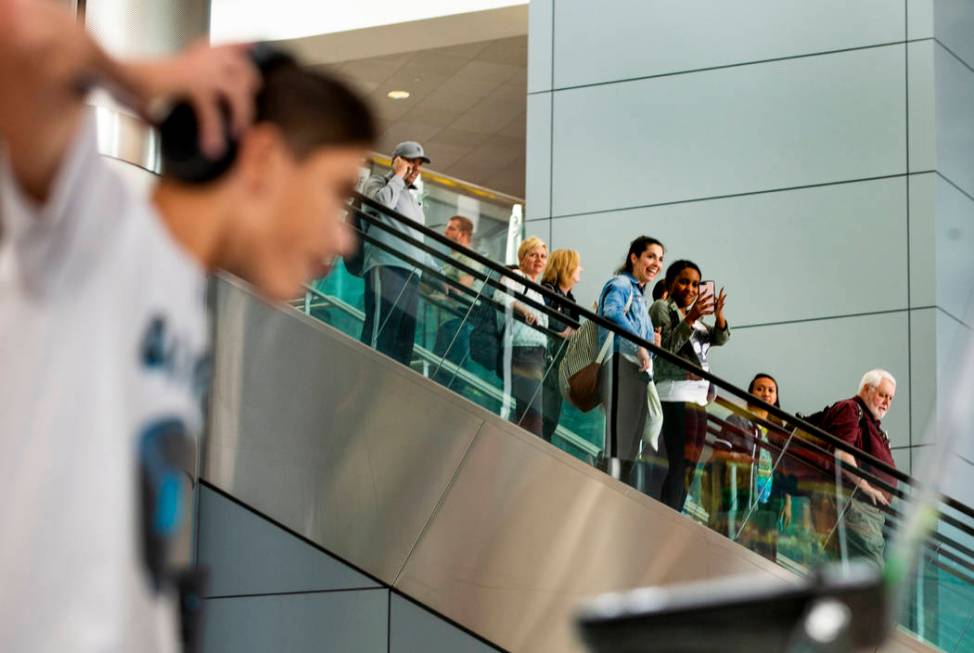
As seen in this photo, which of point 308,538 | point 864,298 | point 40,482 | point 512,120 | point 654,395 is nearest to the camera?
point 40,482

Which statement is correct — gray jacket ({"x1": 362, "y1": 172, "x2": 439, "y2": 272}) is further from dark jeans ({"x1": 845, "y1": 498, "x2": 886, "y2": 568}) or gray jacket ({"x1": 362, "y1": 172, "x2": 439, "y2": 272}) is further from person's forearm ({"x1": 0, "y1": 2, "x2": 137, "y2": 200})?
person's forearm ({"x1": 0, "y1": 2, "x2": 137, "y2": 200})

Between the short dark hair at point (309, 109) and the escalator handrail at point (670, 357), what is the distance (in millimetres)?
6308

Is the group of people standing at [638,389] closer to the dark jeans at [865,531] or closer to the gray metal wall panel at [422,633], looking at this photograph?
the dark jeans at [865,531]

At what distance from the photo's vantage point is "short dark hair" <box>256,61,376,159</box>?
1587mm

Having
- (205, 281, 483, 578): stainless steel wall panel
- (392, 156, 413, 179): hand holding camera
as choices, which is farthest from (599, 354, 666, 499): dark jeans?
(392, 156, 413, 179): hand holding camera

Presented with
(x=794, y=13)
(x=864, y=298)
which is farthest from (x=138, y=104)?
(x=794, y=13)

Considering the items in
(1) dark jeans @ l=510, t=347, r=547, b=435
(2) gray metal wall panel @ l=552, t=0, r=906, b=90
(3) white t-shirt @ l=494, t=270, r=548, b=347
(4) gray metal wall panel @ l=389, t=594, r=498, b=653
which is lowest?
(4) gray metal wall panel @ l=389, t=594, r=498, b=653

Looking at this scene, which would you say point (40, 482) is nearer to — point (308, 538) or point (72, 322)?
point (72, 322)

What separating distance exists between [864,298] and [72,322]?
12.2 metres

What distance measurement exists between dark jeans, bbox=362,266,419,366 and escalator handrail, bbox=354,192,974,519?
0.76 feet

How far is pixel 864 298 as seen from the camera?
1305 centimetres

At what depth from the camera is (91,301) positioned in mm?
1449

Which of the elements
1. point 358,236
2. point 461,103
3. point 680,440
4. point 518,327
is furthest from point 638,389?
point 461,103

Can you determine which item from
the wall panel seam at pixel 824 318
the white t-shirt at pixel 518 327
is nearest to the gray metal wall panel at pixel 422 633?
the white t-shirt at pixel 518 327
